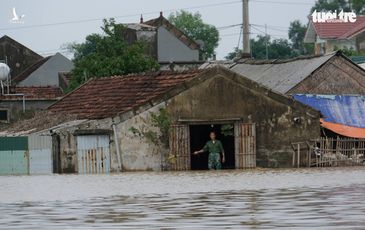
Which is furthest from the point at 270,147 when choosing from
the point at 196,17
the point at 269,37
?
the point at 196,17

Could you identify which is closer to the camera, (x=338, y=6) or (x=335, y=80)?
(x=335, y=80)

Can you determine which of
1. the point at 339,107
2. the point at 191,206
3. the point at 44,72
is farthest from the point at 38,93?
the point at 191,206

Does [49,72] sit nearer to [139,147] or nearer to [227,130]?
[227,130]

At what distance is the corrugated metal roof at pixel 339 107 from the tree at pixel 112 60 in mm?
10901

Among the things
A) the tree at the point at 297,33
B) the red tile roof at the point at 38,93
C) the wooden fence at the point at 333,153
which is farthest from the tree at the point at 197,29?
the wooden fence at the point at 333,153

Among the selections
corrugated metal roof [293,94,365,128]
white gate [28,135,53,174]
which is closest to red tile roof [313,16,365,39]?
corrugated metal roof [293,94,365,128]

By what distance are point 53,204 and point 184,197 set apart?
2.17 meters

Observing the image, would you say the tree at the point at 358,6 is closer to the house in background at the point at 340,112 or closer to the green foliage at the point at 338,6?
the green foliage at the point at 338,6

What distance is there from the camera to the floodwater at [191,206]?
39.9ft

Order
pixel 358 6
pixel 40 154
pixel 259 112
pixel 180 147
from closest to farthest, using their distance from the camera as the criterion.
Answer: pixel 180 147 < pixel 259 112 < pixel 40 154 < pixel 358 6

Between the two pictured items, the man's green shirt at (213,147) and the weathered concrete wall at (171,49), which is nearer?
the man's green shirt at (213,147)

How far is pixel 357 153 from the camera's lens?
3609 cm

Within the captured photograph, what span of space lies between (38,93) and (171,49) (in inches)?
669

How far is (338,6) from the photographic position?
128625 mm
